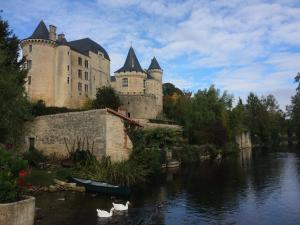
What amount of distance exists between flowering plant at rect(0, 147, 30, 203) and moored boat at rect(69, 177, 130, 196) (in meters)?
9.74

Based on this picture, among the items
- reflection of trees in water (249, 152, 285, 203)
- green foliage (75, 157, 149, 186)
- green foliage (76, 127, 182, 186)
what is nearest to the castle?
green foliage (76, 127, 182, 186)

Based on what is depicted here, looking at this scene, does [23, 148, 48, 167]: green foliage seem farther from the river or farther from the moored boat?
the river

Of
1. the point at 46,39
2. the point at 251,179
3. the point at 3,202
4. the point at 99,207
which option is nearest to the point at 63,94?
the point at 46,39

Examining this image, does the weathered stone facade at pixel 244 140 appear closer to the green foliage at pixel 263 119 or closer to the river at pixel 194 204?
the green foliage at pixel 263 119

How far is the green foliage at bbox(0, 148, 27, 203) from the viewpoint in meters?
9.91

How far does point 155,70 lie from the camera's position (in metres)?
79.2

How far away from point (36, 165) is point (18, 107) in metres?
4.67

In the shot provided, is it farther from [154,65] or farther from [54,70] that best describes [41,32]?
[154,65]

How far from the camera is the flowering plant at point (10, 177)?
32.6 feet

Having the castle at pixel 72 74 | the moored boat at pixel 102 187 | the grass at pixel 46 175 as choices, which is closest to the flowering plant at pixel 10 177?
the moored boat at pixel 102 187

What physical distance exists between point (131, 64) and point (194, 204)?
5324 centimetres

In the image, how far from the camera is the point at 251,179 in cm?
2805

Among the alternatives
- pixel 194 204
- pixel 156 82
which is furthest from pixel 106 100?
pixel 194 204

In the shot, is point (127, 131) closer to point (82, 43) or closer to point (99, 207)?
point (99, 207)
